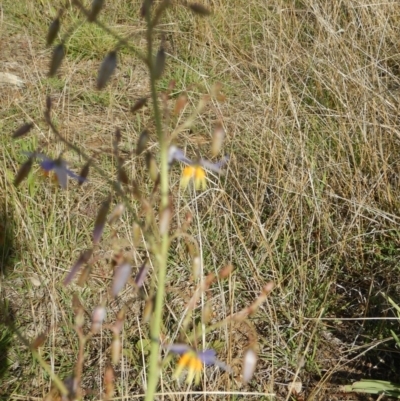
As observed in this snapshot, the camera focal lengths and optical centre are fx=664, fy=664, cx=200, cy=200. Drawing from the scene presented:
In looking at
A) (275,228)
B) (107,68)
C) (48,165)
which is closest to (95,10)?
(107,68)

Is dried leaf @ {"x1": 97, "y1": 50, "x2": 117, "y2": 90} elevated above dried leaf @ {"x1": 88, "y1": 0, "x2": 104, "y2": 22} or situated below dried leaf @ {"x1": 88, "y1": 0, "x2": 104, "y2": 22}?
below

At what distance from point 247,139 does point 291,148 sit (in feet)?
0.63

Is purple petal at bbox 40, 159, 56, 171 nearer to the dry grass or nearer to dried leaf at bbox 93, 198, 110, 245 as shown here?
dried leaf at bbox 93, 198, 110, 245

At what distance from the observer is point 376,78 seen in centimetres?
240

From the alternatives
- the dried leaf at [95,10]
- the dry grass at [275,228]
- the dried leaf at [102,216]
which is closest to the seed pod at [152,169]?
the dried leaf at [102,216]

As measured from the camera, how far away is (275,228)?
Answer: 2191 mm

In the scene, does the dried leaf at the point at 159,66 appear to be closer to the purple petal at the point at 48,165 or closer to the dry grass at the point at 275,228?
the purple petal at the point at 48,165

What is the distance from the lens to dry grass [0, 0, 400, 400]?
185cm

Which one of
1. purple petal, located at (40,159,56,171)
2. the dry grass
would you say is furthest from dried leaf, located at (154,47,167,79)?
the dry grass

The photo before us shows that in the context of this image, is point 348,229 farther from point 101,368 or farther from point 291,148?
point 101,368

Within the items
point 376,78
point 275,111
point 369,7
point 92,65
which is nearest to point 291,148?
point 275,111

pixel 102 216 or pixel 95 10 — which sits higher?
pixel 95 10

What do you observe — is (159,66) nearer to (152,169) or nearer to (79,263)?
(152,169)

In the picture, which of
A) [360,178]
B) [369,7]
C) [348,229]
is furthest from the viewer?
[369,7]
